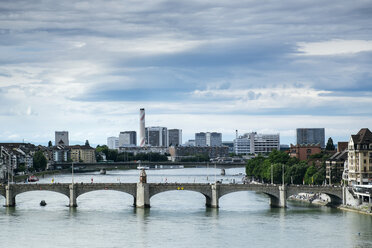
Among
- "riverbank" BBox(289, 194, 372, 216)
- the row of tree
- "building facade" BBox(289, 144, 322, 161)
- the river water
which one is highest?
"building facade" BBox(289, 144, 322, 161)

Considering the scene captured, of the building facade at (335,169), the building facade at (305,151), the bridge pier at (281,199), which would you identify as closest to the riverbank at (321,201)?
the bridge pier at (281,199)

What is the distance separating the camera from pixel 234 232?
8175 cm

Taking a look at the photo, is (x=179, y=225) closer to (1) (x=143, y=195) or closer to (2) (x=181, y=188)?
(1) (x=143, y=195)

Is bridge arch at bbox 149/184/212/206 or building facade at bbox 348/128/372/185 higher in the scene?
building facade at bbox 348/128/372/185

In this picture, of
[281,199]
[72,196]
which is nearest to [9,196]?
[72,196]

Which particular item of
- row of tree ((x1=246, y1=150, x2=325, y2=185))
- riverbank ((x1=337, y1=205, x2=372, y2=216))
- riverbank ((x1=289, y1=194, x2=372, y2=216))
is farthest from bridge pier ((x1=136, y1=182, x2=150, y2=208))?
row of tree ((x1=246, y1=150, x2=325, y2=185))

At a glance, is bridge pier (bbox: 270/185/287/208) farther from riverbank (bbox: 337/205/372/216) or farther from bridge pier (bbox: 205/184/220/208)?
bridge pier (bbox: 205/184/220/208)

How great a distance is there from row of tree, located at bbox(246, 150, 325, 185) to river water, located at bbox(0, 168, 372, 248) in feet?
59.5

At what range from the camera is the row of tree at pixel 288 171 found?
131125mm

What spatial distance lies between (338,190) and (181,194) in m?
37.4

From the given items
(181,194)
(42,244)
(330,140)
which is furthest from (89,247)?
(330,140)

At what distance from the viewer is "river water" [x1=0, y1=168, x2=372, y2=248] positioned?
75.8m

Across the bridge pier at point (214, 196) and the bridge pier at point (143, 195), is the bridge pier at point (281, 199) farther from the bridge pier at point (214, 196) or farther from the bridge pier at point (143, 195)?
the bridge pier at point (143, 195)

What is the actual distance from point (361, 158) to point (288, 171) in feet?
85.2
